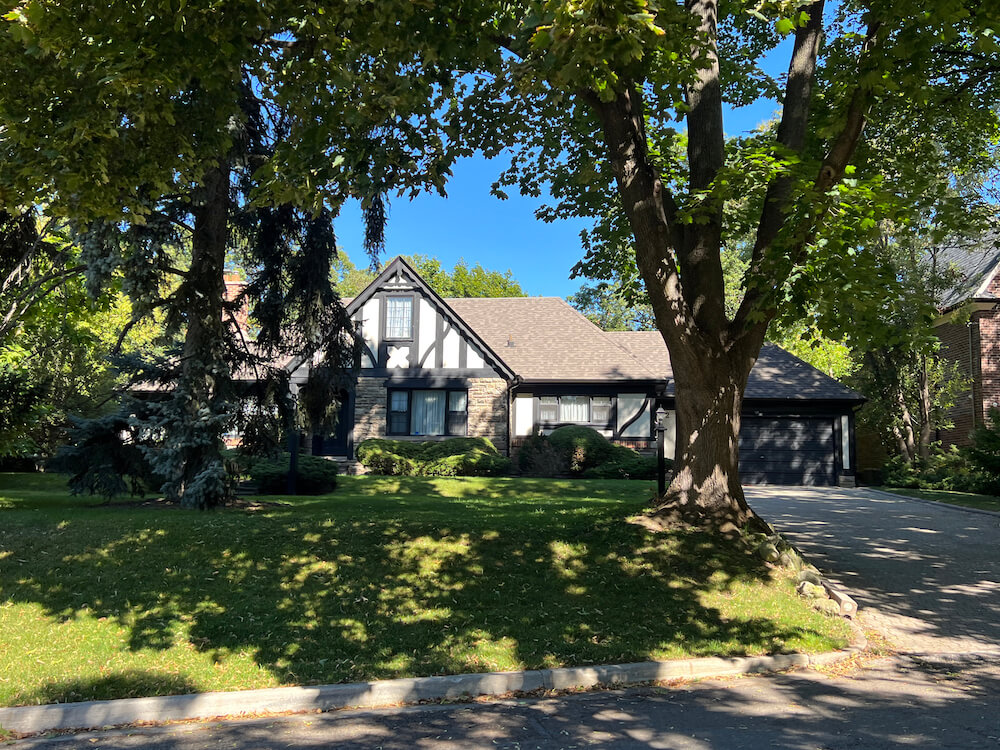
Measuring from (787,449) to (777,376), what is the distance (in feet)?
9.15

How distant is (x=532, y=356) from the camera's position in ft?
89.1

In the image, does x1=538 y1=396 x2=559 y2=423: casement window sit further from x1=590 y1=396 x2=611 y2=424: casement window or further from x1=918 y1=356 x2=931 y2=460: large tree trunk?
x1=918 y1=356 x2=931 y2=460: large tree trunk

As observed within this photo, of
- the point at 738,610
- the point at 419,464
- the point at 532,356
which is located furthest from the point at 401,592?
the point at 532,356

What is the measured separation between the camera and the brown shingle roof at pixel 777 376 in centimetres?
2477

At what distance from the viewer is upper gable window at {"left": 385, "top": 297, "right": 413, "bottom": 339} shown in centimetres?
2523

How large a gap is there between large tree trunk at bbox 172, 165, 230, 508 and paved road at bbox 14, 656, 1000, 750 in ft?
25.8

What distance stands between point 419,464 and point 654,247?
15.0 meters

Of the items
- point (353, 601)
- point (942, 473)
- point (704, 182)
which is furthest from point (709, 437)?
point (942, 473)

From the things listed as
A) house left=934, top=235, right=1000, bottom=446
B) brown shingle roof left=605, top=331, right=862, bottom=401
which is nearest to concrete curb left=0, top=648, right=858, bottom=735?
brown shingle roof left=605, top=331, right=862, bottom=401

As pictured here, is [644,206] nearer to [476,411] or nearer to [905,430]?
[476,411]

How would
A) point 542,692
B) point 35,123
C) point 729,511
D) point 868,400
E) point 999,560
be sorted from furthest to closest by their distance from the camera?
point 868,400, point 999,560, point 729,511, point 35,123, point 542,692

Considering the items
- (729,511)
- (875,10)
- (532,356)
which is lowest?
(729,511)

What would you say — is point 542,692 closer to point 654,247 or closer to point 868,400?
point 654,247

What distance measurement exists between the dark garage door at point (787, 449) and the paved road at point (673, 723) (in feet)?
63.7
